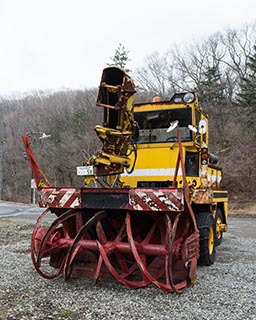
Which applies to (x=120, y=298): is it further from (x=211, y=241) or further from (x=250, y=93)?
(x=250, y=93)

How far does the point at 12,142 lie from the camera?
189 ft

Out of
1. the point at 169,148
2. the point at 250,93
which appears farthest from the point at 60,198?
the point at 250,93

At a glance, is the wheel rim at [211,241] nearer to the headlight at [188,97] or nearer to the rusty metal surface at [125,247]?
the rusty metal surface at [125,247]

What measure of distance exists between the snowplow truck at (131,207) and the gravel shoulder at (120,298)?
0.56 ft

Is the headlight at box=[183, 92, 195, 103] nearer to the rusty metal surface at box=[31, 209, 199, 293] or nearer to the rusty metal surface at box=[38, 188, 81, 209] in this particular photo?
the rusty metal surface at box=[31, 209, 199, 293]

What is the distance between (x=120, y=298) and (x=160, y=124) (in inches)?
137

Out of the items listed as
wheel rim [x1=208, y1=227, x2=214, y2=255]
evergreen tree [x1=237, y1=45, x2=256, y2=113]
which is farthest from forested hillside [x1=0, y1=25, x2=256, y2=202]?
wheel rim [x1=208, y1=227, x2=214, y2=255]

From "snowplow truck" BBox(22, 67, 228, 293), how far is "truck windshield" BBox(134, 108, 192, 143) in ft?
0.06

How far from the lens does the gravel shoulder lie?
4219mm

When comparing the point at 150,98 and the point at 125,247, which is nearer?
the point at 125,247

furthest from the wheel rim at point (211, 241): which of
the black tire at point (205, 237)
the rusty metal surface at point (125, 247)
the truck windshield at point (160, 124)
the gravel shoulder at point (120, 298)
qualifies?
the truck windshield at point (160, 124)

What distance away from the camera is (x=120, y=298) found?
15.5 feet

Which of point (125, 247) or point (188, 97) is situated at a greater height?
point (188, 97)

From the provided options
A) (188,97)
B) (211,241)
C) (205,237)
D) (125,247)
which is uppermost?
(188,97)
